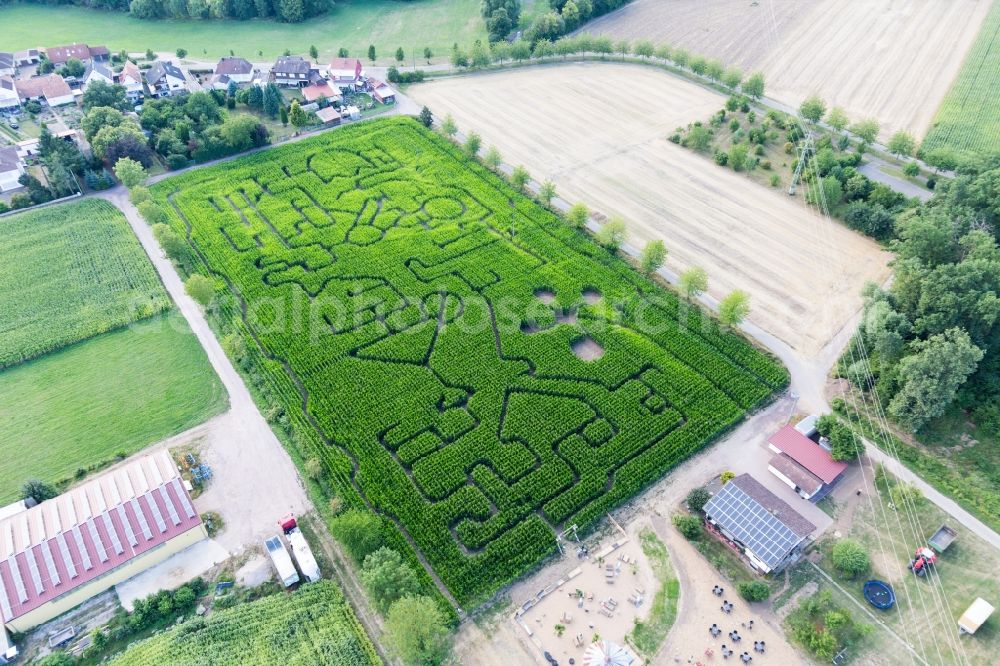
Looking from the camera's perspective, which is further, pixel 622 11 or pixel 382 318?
pixel 622 11

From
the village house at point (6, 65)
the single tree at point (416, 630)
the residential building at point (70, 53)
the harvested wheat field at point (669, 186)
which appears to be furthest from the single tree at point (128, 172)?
the single tree at point (416, 630)

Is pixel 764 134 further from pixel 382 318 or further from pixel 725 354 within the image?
pixel 382 318

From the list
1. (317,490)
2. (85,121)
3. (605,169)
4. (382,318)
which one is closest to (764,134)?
(605,169)

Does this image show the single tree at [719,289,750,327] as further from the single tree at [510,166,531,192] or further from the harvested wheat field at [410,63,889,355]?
the single tree at [510,166,531,192]

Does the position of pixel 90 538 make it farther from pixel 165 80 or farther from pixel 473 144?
pixel 165 80

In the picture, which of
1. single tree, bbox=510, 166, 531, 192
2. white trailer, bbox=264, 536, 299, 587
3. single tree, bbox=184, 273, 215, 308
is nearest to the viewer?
white trailer, bbox=264, 536, 299, 587

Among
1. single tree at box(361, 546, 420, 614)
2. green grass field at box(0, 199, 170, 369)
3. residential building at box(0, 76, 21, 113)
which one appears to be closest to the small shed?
single tree at box(361, 546, 420, 614)

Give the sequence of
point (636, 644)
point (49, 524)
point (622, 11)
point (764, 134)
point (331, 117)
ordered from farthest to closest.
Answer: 1. point (622, 11)
2. point (331, 117)
3. point (764, 134)
4. point (49, 524)
5. point (636, 644)
